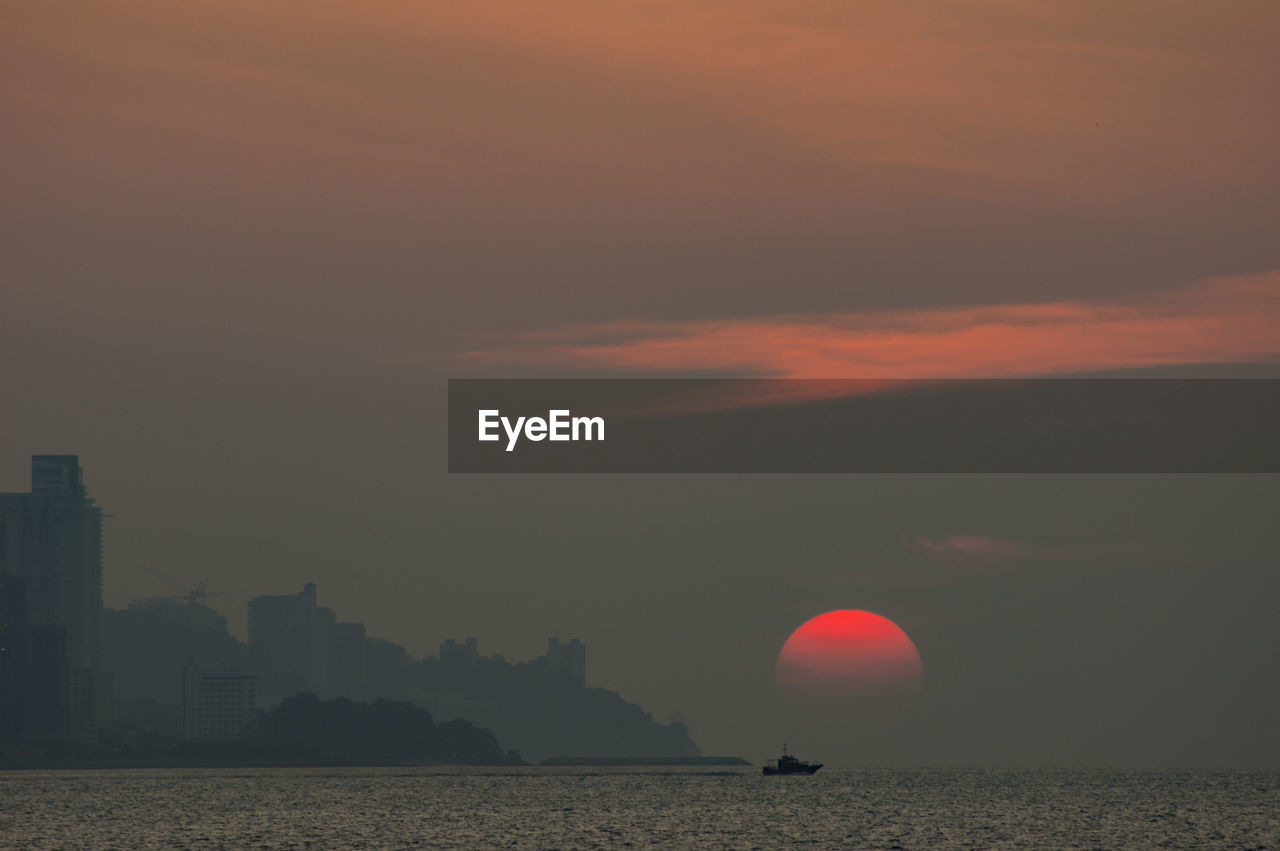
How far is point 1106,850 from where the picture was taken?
186875 mm

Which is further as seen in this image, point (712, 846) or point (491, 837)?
point (491, 837)

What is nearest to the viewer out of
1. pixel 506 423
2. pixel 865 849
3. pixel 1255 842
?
pixel 506 423

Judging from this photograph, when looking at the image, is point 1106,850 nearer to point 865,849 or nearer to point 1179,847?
point 1179,847

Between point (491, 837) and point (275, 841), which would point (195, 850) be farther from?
point (491, 837)

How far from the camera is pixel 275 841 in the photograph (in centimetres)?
19162

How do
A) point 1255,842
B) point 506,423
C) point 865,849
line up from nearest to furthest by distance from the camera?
point 506,423 → point 865,849 → point 1255,842

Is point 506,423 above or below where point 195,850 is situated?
above

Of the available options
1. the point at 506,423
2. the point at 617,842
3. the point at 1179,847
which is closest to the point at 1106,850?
the point at 1179,847

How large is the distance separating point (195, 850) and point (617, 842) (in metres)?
48.5

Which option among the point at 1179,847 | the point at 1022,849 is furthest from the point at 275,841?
the point at 1179,847

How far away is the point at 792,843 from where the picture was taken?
191 metres

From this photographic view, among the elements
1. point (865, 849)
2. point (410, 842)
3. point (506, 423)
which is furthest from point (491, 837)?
point (506, 423)

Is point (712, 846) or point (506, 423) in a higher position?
point (506, 423)

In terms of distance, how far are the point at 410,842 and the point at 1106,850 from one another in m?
82.0
